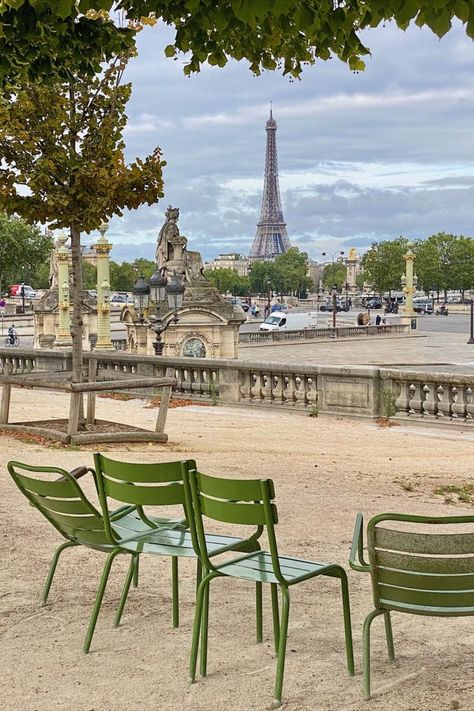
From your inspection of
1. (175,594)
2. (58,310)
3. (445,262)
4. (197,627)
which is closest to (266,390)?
(175,594)

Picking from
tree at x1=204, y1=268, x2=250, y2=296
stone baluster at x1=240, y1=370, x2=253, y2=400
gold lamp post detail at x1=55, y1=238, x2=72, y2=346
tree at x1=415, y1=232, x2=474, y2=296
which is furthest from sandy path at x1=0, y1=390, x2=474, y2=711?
tree at x1=204, y1=268, x2=250, y2=296

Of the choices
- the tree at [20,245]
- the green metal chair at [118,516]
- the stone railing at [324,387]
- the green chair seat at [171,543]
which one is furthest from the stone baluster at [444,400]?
the tree at [20,245]

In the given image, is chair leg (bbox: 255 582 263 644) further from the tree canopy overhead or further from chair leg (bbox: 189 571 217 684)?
the tree canopy overhead

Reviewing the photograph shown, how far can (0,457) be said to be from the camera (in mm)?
11664

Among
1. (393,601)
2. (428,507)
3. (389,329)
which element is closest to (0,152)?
(428,507)

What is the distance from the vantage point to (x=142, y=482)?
5637 mm

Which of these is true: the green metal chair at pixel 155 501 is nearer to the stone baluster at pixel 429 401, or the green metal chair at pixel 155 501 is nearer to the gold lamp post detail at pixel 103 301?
the stone baluster at pixel 429 401

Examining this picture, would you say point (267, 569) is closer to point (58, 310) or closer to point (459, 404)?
point (459, 404)

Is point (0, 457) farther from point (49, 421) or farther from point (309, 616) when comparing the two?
point (309, 616)

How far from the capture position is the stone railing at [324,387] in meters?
15.0

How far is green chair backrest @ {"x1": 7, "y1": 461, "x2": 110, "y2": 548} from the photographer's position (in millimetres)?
5746

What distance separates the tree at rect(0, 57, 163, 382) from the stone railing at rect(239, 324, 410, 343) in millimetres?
42105

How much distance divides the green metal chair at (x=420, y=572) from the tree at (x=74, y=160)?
9.06 m

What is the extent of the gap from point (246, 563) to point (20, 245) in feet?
280
